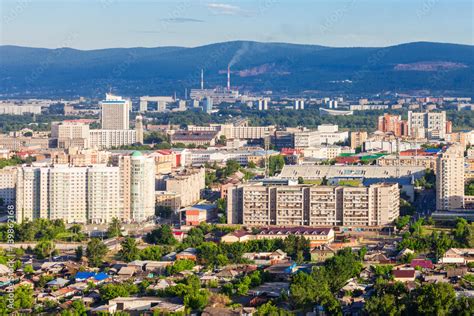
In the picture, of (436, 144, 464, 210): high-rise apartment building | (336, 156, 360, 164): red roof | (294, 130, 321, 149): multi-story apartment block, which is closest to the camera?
(436, 144, 464, 210): high-rise apartment building

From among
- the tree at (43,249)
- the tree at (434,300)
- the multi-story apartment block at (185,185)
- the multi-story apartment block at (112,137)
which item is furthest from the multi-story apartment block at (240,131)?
the tree at (434,300)

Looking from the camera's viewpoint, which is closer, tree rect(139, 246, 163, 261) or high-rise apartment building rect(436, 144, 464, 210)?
tree rect(139, 246, 163, 261)

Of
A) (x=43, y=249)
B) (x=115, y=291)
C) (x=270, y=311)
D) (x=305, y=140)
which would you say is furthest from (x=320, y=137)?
(x=270, y=311)

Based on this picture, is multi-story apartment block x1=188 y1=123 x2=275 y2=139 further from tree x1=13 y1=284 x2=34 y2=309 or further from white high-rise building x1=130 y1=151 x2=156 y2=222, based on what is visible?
tree x1=13 y1=284 x2=34 y2=309

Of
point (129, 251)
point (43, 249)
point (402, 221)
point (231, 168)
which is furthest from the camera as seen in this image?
point (231, 168)

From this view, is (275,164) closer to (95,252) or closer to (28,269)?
(95,252)

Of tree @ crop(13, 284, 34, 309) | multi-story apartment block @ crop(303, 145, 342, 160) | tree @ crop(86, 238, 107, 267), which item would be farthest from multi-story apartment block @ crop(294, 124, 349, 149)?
tree @ crop(13, 284, 34, 309)
